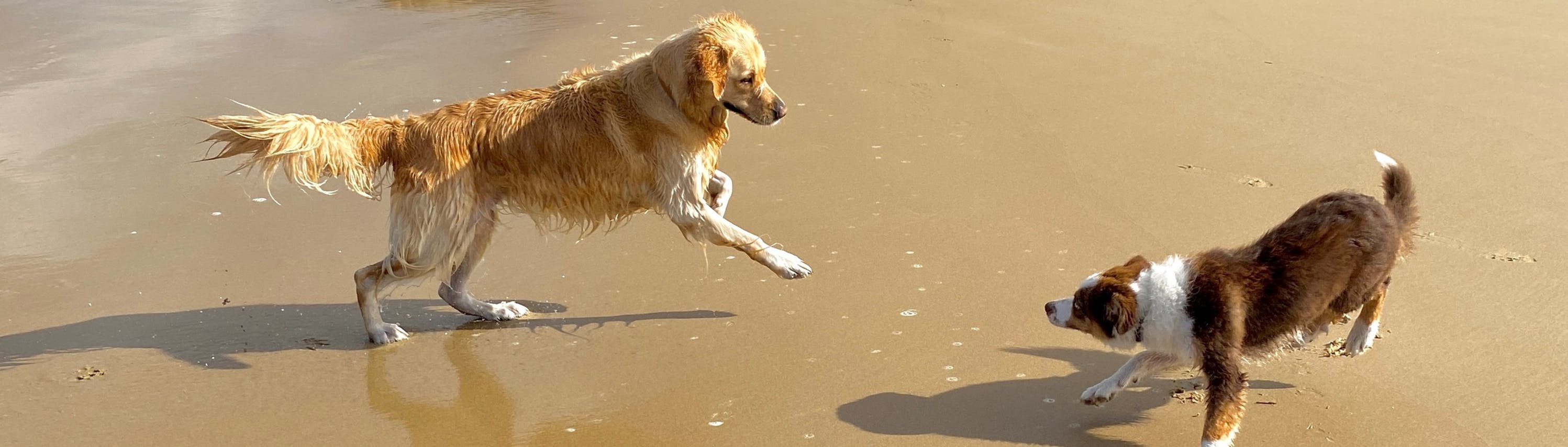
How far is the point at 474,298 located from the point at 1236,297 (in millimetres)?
3245

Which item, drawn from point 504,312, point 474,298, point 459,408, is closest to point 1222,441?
point 459,408

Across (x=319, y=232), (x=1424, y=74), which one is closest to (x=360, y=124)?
(x=319, y=232)

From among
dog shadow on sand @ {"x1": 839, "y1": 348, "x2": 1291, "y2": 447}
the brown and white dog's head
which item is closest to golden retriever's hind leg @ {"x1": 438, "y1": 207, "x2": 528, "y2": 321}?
dog shadow on sand @ {"x1": 839, "y1": 348, "x2": 1291, "y2": 447}

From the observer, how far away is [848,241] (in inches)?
235

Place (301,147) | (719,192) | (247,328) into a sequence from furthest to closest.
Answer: (719,192)
(247,328)
(301,147)

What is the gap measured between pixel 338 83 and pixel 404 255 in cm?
409

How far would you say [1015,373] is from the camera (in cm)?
462

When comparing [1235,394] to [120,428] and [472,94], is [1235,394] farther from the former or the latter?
[472,94]

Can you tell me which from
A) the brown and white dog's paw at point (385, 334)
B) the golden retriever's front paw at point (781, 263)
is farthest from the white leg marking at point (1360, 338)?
the brown and white dog's paw at point (385, 334)

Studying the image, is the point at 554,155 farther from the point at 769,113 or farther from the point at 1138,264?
the point at 1138,264

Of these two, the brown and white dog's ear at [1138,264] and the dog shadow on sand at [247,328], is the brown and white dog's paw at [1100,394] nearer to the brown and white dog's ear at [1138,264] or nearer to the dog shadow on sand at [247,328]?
the brown and white dog's ear at [1138,264]

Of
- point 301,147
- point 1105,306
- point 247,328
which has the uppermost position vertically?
point 301,147

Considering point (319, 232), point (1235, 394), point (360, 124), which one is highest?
point (360, 124)

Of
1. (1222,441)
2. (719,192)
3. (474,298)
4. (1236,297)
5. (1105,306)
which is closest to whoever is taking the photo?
(1222,441)
